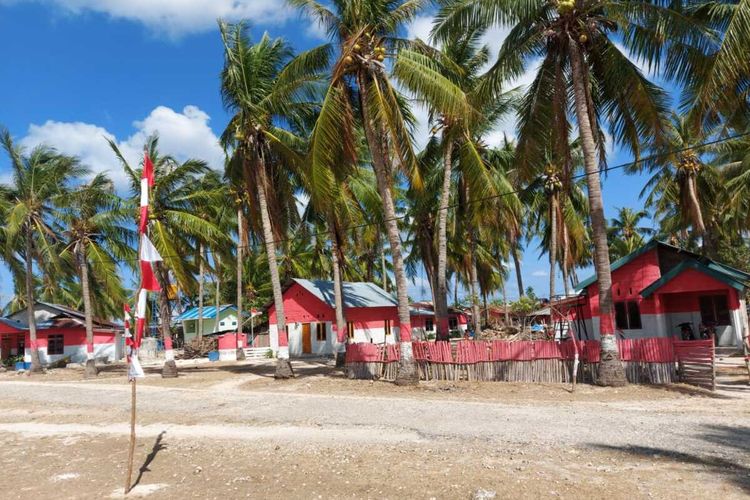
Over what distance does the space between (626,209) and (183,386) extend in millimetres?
45027

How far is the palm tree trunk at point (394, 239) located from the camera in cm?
1538

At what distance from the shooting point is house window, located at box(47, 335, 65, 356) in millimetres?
34812

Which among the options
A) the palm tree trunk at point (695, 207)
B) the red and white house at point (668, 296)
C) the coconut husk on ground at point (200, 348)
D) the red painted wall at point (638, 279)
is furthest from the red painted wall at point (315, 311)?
the palm tree trunk at point (695, 207)

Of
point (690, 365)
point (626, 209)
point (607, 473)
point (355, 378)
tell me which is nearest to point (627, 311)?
point (690, 365)

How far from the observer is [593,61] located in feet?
49.3

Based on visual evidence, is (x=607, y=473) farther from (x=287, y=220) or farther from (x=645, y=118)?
(x=287, y=220)

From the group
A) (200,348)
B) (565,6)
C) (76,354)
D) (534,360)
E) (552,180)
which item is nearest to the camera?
(565,6)

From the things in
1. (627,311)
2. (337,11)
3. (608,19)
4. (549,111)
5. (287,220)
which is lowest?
(627,311)

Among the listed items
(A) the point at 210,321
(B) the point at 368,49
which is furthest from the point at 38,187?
(A) the point at 210,321

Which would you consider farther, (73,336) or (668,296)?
(73,336)

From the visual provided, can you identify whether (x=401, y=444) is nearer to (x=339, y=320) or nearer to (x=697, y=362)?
(x=697, y=362)

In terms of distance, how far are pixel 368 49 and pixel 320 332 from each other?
837 inches

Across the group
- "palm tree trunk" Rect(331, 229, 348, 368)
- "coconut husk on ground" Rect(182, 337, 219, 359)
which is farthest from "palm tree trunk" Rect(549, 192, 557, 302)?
"coconut husk on ground" Rect(182, 337, 219, 359)

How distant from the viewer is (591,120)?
50.3ft
